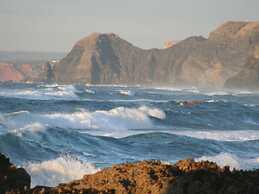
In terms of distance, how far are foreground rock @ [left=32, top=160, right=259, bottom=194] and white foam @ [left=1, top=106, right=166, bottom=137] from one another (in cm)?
2897

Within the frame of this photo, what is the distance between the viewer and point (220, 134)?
37.8 meters

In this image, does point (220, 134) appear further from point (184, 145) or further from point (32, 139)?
point (32, 139)

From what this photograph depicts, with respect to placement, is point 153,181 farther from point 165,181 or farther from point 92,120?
point 92,120

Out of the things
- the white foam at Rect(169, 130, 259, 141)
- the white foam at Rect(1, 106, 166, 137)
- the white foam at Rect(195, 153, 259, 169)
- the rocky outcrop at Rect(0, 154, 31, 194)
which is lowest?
the white foam at Rect(1, 106, 166, 137)

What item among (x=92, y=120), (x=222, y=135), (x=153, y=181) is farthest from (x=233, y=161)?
(x=92, y=120)

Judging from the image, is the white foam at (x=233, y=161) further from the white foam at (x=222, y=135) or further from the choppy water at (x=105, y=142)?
the white foam at (x=222, y=135)

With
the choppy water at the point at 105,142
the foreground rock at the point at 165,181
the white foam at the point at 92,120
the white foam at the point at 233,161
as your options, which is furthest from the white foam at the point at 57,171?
the white foam at the point at 92,120

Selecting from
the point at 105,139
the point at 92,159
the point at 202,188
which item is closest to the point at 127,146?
the point at 105,139

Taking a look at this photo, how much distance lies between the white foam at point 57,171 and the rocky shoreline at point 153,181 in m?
7.64

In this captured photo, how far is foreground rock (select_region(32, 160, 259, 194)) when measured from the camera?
7002mm

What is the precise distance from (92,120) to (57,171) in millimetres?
27992

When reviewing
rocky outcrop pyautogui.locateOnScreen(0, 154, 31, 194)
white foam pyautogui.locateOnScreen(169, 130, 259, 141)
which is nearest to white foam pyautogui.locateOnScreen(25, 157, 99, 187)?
rocky outcrop pyautogui.locateOnScreen(0, 154, 31, 194)

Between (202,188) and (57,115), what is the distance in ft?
132

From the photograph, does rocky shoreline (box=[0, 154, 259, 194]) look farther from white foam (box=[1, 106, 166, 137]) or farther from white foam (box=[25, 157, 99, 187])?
white foam (box=[1, 106, 166, 137])
